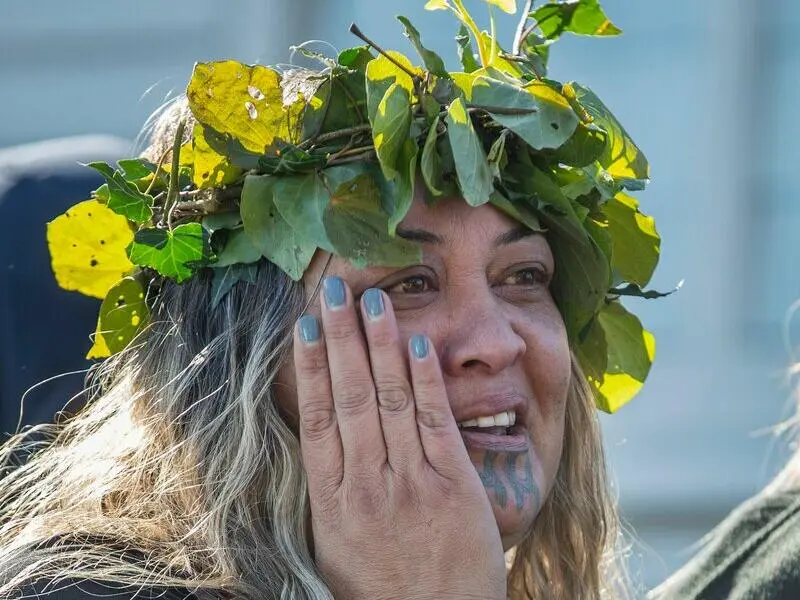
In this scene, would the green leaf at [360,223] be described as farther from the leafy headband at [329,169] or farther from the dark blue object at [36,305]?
the dark blue object at [36,305]

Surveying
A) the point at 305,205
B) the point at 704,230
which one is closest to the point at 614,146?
the point at 305,205

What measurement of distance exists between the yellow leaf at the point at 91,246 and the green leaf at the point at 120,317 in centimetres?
3

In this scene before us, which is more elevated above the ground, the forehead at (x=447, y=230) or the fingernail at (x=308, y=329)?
the forehead at (x=447, y=230)

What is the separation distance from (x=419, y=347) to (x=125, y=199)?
57 cm

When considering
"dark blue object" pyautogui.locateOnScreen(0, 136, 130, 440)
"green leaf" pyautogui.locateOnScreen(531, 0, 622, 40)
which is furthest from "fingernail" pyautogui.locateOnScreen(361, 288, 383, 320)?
"dark blue object" pyautogui.locateOnScreen(0, 136, 130, 440)

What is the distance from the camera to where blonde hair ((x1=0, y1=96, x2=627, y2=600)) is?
221 centimetres

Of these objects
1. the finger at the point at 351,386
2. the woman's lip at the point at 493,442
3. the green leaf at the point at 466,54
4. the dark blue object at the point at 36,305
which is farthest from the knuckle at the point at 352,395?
the dark blue object at the point at 36,305

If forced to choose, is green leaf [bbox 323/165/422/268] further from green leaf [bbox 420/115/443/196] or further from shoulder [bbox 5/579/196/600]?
shoulder [bbox 5/579/196/600]

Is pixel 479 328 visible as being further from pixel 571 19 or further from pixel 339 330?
pixel 571 19

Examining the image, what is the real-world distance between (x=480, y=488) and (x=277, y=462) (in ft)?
1.17

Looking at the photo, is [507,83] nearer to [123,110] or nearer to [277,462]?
[277,462]

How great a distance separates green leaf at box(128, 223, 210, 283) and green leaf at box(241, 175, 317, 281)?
9 cm

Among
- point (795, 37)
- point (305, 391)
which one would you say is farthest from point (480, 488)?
point (795, 37)

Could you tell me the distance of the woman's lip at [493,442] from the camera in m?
2.37
